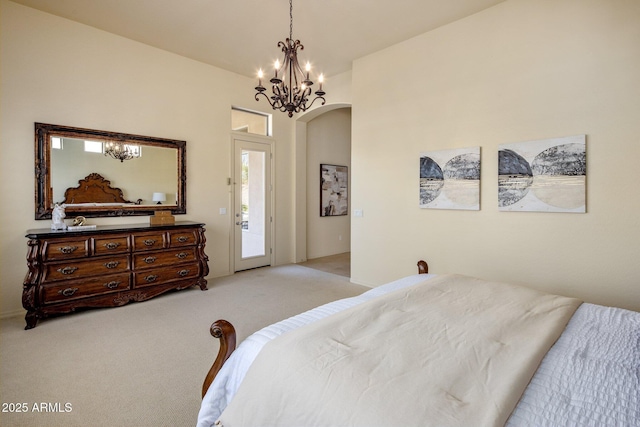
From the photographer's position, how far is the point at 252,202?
19.0ft

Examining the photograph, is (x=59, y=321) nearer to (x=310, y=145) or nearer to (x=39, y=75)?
(x=39, y=75)

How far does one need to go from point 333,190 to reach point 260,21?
4.05 metres

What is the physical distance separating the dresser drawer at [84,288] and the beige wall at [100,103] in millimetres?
672

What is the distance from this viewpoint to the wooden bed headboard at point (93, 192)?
150 inches

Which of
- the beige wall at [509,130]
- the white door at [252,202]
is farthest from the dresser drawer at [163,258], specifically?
the beige wall at [509,130]

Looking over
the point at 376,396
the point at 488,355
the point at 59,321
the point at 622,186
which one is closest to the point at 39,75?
the point at 59,321

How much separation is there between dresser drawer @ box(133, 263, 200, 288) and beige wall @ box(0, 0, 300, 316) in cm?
76

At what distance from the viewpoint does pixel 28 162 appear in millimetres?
3559

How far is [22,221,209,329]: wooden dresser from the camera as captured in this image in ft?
10.6

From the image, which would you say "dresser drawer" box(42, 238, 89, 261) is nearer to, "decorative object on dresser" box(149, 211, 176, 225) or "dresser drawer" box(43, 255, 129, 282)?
"dresser drawer" box(43, 255, 129, 282)

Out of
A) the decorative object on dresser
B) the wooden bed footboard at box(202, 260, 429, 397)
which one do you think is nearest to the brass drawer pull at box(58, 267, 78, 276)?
the decorative object on dresser

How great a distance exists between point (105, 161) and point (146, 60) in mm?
1597

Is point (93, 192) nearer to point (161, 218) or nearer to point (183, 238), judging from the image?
point (161, 218)

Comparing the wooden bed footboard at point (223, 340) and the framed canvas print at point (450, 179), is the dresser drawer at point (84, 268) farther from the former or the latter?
the framed canvas print at point (450, 179)
